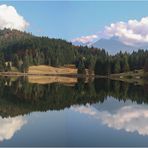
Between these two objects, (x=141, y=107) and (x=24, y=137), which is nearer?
(x=24, y=137)

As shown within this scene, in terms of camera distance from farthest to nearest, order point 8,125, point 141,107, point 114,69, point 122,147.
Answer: point 114,69
point 141,107
point 8,125
point 122,147

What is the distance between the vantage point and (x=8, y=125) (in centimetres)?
3044

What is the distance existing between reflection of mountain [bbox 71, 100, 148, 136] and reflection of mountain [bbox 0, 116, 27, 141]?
7.35m

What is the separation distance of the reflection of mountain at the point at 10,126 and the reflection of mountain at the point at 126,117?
24.1 ft

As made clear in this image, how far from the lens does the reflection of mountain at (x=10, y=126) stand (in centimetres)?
2586

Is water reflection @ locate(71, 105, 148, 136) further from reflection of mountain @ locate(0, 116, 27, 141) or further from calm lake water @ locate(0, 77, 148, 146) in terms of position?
Answer: reflection of mountain @ locate(0, 116, 27, 141)

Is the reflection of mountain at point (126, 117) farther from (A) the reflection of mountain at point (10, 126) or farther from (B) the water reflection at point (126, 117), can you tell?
(A) the reflection of mountain at point (10, 126)

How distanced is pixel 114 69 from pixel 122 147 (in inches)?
5466

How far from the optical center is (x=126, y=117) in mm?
37719

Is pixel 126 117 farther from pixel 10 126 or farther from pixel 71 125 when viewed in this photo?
pixel 10 126

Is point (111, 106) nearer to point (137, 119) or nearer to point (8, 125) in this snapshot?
point (137, 119)

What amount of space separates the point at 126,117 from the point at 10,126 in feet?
42.1

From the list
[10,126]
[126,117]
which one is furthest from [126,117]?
[10,126]

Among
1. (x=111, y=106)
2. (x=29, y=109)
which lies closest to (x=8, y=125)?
(x=29, y=109)
